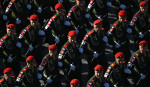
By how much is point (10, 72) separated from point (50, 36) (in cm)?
274

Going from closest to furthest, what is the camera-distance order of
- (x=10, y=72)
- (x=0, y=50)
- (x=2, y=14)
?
1. (x=10, y=72)
2. (x=0, y=50)
3. (x=2, y=14)

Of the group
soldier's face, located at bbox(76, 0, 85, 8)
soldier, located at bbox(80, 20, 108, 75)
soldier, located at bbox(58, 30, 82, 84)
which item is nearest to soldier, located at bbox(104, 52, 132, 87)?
soldier, located at bbox(80, 20, 108, 75)

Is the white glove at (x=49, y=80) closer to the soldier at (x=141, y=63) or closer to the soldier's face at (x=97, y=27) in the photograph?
the soldier's face at (x=97, y=27)

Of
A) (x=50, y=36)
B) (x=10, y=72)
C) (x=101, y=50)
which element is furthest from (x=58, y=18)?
(x=10, y=72)

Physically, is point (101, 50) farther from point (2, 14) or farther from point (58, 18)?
point (2, 14)

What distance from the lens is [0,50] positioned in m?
17.7

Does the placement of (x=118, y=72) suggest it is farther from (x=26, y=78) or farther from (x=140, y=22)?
(x=26, y=78)

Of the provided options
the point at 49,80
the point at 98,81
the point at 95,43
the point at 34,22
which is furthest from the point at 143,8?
the point at 49,80

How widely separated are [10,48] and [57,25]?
1.87 metres

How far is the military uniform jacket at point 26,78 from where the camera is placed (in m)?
16.6

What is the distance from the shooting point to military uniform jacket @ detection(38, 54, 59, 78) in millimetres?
16844

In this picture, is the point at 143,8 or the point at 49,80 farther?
the point at 143,8

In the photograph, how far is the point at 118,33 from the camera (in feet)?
59.0

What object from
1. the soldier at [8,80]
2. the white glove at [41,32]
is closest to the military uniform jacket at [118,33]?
the white glove at [41,32]
